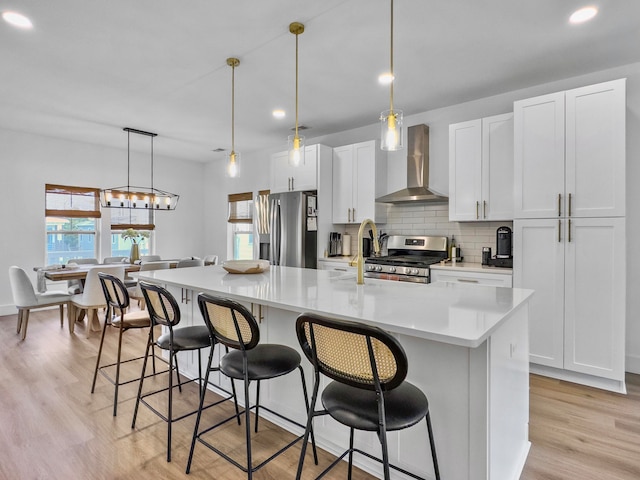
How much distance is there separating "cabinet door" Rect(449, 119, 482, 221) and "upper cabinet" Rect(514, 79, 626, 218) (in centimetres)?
45

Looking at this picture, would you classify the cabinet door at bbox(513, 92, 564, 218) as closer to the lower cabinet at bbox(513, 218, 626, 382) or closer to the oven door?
the lower cabinet at bbox(513, 218, 626, 382)

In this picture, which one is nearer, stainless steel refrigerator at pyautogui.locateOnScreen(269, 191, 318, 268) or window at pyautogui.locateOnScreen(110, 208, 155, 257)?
stainless steel refrigerator at pyautogui.locateOnScreen(269, 191, 318, 268)

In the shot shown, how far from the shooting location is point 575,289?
296 centimetres

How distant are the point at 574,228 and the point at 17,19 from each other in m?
4.43

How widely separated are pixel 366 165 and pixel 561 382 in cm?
295

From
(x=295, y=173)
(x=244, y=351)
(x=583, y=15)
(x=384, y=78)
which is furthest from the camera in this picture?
(x=295, y=173)

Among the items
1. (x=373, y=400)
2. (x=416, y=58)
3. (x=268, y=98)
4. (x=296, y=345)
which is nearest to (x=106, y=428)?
(x=296, y=345)

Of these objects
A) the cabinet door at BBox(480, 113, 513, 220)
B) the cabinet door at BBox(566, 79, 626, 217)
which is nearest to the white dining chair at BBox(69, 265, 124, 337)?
the cabinet door at BBox(480, 113, 513, 220)

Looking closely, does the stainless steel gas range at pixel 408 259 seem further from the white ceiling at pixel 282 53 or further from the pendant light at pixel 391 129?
the pendant light at pixel 391 129

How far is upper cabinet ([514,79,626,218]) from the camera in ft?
9.20

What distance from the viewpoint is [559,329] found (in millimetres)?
3020

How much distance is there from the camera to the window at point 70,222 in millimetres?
5602

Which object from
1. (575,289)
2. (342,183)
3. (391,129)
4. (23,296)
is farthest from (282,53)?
(23,296)

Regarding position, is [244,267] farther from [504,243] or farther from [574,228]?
[574,228]
